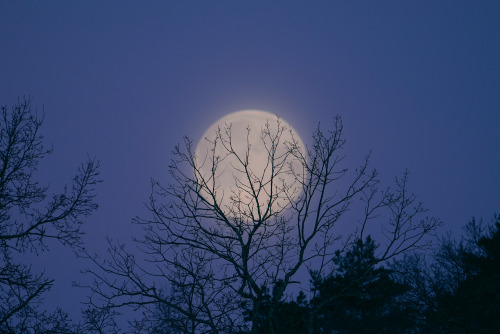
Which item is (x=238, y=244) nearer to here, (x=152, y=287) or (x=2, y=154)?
(x=152, y=287)

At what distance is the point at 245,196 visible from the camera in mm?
9102

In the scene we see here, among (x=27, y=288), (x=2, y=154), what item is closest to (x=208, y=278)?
(x=27, y=288)

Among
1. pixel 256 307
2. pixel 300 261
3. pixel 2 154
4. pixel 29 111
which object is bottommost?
pixel 256 307

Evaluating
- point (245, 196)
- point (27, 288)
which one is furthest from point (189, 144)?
point (27, 288)

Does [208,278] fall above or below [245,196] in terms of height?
below

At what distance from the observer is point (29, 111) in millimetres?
9070

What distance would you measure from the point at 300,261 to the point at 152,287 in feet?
10.6

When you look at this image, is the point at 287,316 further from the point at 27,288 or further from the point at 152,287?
the point at 27,288

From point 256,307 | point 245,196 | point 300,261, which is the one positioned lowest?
point 256,307

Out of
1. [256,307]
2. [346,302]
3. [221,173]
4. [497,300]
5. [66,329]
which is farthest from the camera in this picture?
[346,302]

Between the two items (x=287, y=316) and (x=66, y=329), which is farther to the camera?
(x=287, y=316)

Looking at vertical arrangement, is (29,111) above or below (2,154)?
above

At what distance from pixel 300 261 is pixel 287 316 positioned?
7.03 feet

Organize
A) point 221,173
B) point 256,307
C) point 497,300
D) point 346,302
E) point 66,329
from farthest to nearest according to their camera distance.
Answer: point 346,302 → point 497,300 → point 221,173 → point 66,329 → point 256,307
